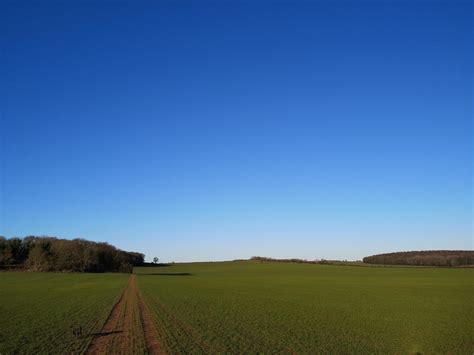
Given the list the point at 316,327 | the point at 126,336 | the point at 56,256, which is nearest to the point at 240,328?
the point at 316,327

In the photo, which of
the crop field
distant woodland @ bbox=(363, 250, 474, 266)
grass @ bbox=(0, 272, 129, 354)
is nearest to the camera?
the crop field

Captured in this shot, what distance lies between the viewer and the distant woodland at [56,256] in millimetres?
128500

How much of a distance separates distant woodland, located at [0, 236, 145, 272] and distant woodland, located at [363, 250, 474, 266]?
123 metres

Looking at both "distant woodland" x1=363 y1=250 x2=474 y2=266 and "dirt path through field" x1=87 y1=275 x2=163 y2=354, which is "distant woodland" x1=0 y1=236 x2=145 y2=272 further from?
"distant woodland" x1=363 y1=250 x2=474 y2=266

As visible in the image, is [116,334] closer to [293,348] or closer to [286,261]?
[293,348]

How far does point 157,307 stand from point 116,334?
541 inches

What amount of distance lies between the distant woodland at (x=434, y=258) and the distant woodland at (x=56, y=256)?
403ft

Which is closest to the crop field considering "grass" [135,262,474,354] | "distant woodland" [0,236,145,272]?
"grass" [135,262,474,354]

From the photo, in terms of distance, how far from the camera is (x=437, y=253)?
178625 millimetres

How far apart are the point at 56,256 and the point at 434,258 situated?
5872 inches

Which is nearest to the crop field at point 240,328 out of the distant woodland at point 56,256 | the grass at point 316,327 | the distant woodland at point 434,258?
the grass at point 316,327

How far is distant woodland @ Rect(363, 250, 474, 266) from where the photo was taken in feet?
521

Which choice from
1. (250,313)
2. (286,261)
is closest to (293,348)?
(250,313)

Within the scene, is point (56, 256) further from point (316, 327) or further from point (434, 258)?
point (434, 258)
